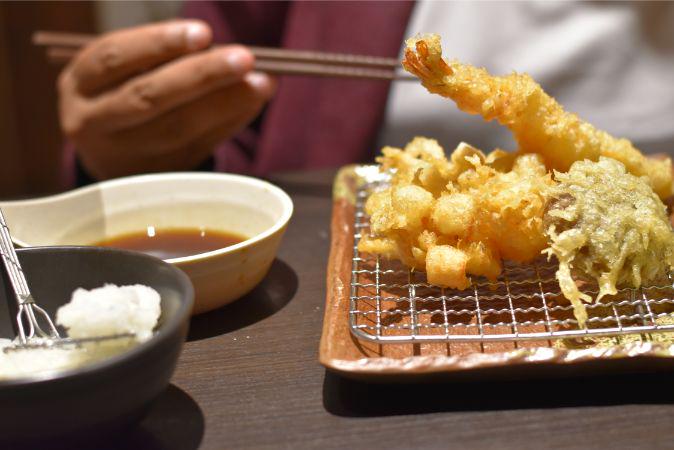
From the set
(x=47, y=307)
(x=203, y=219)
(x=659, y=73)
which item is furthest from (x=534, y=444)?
(x=659, y=73)

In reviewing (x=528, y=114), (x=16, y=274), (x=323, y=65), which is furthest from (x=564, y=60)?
(x=16, y=274)

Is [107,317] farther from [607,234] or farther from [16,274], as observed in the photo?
[607,234]

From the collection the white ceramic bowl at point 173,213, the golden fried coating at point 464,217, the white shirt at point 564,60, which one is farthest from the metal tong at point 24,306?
the white shirt at point 564,60

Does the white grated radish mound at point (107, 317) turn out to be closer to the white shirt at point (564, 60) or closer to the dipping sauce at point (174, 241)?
the dipping sauce at point (174, 241)

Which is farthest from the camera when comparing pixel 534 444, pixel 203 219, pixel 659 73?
pixel 659 73

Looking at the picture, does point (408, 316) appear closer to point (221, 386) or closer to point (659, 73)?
point (221, 386)

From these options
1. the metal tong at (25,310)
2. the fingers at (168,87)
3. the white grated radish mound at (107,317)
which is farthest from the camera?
the fingers at (168,87)
